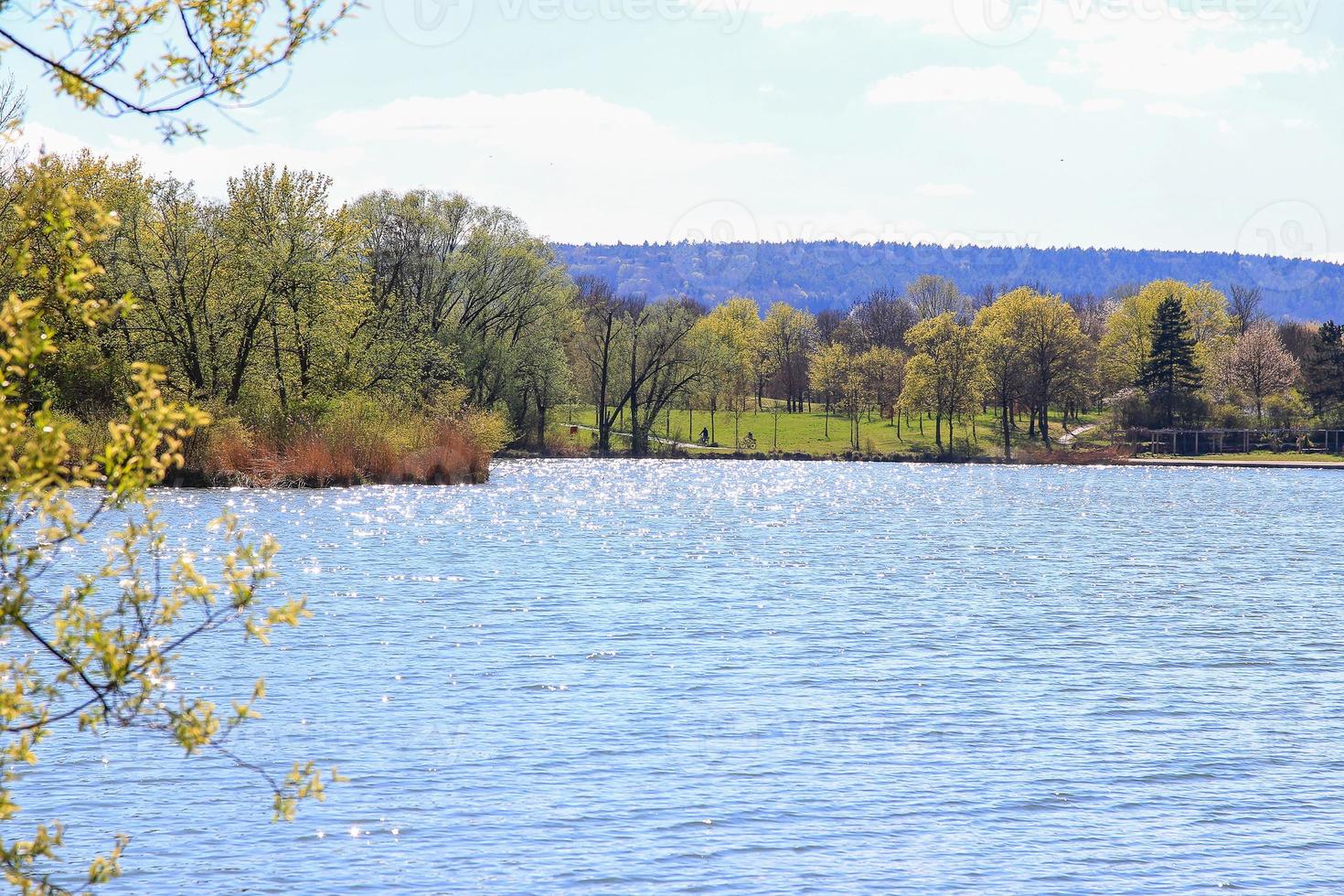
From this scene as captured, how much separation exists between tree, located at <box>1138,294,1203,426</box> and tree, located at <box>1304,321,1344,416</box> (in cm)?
1061

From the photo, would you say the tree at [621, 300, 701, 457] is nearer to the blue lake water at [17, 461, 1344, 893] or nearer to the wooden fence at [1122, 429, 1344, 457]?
the wooden fence at [1122, 429, 1344, 457]

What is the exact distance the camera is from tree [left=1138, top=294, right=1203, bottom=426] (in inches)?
5143

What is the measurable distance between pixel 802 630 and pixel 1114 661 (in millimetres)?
6203


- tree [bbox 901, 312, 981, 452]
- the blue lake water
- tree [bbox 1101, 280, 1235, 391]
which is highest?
tree [bbox 1101, 280, 1235, 391]

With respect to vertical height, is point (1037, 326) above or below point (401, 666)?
above

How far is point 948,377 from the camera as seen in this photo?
431 ft

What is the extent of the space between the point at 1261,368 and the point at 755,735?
138 m

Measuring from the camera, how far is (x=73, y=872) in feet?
40.9

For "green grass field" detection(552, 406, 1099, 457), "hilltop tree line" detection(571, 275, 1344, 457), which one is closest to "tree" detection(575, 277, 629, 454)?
"hilltop tree line" detection(571, 275, 1344, 457)

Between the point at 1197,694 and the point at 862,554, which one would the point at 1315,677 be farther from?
the point at 862,554

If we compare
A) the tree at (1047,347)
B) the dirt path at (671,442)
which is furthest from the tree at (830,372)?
the tree at (1047,347)

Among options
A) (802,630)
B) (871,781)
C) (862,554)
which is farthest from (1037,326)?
(871,781)

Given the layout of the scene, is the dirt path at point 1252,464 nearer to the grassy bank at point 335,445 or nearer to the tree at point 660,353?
the tree at point 660,353

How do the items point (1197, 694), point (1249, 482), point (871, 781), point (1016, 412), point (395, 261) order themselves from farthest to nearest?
point (1016, 412)
point (1249, 482)
point (395, 261)
point (1197, 694)
point (871, 781)
